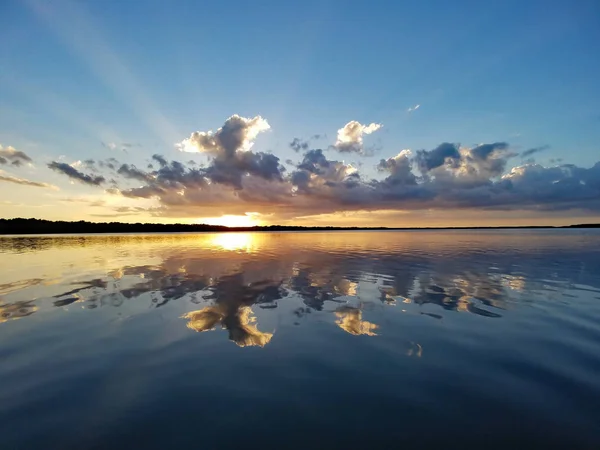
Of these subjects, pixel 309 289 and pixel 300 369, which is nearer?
pixel 300 369

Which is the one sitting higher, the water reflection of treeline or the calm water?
the water reflection of treeline

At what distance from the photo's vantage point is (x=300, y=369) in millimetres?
8602

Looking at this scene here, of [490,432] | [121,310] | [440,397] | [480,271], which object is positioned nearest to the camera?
[490,432]

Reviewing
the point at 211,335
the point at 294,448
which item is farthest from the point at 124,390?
the point at 294,448

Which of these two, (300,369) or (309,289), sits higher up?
(309,289)

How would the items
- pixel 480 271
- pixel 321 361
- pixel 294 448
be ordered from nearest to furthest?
pixel 294 448, pixel 321 361, pixel 480 271

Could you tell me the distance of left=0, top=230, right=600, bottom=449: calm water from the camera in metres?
5.94

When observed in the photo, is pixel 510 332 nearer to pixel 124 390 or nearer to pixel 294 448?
pixel 294 448

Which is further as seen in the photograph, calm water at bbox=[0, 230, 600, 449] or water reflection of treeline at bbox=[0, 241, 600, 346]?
water reflection of treeline at bbox=[0, 241, 600, 346]

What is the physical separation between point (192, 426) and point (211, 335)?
209 inches

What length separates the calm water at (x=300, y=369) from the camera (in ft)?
19.5

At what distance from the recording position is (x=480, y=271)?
26.2m

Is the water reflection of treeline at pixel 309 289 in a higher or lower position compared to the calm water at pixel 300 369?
higher

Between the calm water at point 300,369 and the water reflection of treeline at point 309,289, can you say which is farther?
the water reflection of treeline at point 309,289
